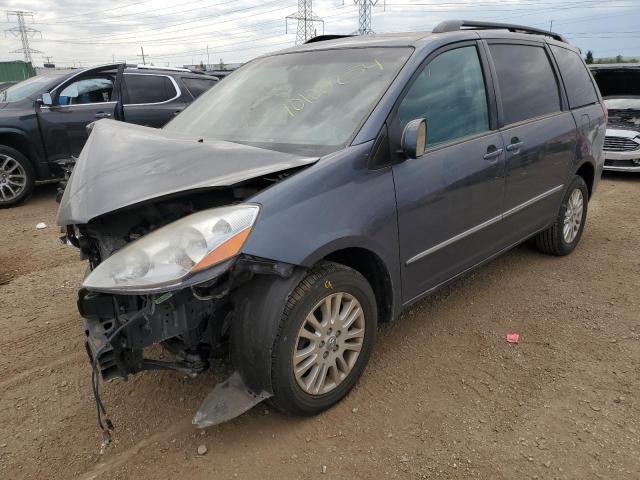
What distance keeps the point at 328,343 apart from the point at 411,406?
1.93 feet

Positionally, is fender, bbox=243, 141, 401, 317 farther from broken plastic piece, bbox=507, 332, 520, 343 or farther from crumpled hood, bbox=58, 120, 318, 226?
Answer: broken plastic piece, bbox=507, 332, 520, 343

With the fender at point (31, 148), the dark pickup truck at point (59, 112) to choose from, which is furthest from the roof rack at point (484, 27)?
the fender at point (31, 148)

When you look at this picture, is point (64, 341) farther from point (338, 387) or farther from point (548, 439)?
point (548, 439)

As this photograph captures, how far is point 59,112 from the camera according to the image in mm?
6730

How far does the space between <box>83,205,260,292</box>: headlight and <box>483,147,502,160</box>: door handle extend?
1.77 m

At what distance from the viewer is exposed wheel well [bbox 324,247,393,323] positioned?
2.54m

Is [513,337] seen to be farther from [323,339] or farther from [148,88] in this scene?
[148,88]

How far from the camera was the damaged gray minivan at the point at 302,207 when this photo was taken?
81.6 inches

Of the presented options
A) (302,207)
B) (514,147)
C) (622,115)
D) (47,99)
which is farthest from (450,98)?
(622,115)

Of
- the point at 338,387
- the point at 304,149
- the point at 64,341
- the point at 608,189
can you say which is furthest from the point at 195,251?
the point at 608,189

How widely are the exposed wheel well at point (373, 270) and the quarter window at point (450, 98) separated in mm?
725

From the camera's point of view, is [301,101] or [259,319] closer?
[259,319]

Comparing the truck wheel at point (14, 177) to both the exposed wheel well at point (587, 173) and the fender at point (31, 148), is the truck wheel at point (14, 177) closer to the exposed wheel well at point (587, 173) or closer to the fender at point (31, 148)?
the fender at point (31, 148)

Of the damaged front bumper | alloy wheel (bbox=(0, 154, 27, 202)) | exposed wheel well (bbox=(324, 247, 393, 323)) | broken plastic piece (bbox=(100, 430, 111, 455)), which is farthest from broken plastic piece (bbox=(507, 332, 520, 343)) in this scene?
alloy wheel (bbox=(0, 154, 27, 202))
